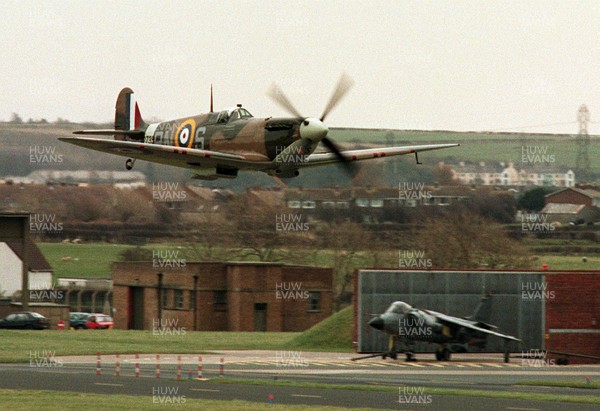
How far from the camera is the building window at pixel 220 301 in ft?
226

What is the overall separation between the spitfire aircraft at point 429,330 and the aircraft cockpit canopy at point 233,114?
36.2 feet

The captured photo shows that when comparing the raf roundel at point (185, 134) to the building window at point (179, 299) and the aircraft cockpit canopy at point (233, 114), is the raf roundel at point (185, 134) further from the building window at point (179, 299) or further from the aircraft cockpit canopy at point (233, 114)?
the building window at point (179, 299)

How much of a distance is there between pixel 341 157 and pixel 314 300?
3460cm

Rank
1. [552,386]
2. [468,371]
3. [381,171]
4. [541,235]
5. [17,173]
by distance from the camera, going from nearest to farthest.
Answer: [552,386] < [468,371] < [17,173] < [381,171] < [541,235]

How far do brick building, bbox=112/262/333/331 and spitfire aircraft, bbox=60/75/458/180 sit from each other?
31.1 meters

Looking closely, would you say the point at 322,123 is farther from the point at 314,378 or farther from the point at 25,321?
the point at 25,321

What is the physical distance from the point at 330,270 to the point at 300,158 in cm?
3666

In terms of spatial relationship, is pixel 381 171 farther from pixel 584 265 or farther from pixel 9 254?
pixel 9 254

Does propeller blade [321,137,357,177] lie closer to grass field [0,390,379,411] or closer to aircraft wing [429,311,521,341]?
aircraft wing [429,311,521,341]

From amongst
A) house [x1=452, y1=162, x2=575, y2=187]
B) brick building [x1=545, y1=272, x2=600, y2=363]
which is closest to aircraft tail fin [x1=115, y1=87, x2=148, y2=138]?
brick building [x1=545, y1=272, x2=600, y2=363]

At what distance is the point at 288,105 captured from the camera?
35062 millimetres

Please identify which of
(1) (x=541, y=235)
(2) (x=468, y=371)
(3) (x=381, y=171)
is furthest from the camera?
(1) (x=541, y=235)

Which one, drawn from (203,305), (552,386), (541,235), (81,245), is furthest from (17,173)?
(552,386)

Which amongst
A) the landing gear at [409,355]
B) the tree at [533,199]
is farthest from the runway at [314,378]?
the tree at [533,199]
